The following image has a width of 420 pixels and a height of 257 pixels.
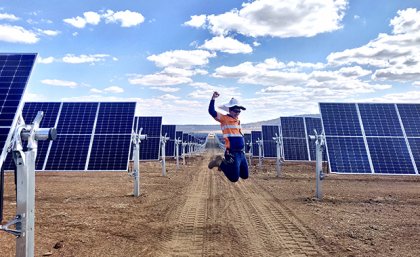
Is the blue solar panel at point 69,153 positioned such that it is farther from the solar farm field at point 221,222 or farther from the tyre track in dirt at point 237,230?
the tyre track in dirt at point 237,230

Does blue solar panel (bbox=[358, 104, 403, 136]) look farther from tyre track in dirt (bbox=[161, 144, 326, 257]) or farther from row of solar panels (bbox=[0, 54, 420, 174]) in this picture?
tyre track in dirt (bbox=[161, 144, 326, 257])

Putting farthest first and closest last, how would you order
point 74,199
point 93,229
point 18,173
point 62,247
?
point 74,199 → point 93,229 → point 62,247 → point 18,173

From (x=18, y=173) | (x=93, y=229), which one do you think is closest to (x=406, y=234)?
(x=93, y=229)

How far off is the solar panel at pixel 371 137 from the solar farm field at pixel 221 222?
1576mm

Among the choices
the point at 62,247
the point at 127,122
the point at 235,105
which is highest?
the point at 127,122

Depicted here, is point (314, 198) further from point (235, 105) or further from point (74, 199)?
point (74, 199)

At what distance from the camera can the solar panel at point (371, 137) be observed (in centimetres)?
1588

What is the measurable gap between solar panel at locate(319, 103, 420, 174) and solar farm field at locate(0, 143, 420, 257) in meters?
1.58

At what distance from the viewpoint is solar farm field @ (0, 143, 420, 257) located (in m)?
8.76

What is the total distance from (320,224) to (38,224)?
8.65 meters

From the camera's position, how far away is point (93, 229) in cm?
1048

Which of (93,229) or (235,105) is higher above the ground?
(235,105)

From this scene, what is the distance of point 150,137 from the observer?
31.5 m

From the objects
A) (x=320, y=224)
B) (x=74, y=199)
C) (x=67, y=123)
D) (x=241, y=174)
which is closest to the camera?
(x=241, y=174)
